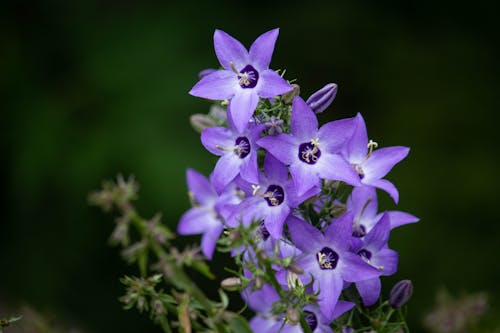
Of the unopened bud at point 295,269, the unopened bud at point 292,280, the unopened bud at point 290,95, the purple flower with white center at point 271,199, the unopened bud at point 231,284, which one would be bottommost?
the unopened bud at point 292,280

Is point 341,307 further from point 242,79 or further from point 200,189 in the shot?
point 200,189

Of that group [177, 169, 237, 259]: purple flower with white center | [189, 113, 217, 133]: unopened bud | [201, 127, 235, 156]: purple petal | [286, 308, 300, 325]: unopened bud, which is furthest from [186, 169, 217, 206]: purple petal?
[286, 308, 300, 325]: unopened bud

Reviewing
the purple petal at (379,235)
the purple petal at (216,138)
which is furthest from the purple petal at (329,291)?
the purple petal at (216,138)

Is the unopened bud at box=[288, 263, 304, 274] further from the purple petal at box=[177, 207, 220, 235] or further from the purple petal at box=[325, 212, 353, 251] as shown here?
the purple petal at box=[177, 207, 220, 235]

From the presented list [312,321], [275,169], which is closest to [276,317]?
[312,321]

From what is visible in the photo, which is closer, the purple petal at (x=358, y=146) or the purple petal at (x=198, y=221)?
the purple petal at (x=358, y=146)

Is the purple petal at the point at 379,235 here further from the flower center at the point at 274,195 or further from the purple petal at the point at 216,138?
the purple petal at the point at 216,138

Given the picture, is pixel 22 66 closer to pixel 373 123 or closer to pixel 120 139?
pixel 120 139
